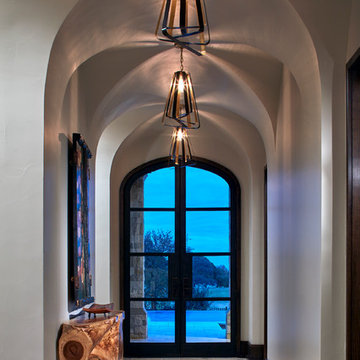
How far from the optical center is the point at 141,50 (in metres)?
4.82

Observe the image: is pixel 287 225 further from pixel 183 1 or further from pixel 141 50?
pixel 183 1

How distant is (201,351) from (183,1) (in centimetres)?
759

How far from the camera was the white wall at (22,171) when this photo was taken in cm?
297

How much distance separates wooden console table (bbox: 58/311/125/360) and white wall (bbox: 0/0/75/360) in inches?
22.2

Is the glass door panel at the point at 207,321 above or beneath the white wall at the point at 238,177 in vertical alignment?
beneath

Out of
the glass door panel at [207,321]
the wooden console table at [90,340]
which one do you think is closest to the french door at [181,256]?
the glass door panel at [207,321]

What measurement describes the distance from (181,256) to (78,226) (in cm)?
480

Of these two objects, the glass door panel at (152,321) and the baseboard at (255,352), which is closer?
the baseboard at (255,352)

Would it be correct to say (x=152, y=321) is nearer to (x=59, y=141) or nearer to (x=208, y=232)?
(x=208, y=232)

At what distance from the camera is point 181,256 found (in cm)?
889

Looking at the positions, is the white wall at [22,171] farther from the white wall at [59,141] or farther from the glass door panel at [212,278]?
the glass door panel at [212,278]

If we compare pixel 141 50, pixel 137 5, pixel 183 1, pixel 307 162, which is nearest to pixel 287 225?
pixel 307 162

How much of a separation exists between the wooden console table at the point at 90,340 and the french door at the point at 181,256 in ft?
16.4

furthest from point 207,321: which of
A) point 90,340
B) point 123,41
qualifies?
point 123,41
